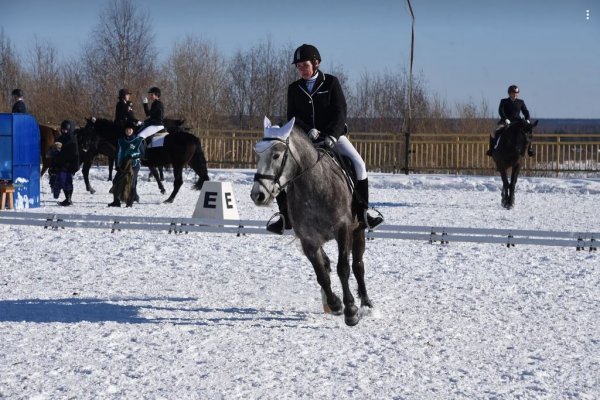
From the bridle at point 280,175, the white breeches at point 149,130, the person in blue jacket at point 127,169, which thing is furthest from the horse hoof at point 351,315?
the white breeches at point 149,130

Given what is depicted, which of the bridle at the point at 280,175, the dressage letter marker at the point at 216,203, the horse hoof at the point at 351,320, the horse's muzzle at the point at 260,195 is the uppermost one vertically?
the bridle at the point at 280,175

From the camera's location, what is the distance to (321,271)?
7844 millimetres

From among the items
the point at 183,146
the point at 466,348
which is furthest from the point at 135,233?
the point at 466,348

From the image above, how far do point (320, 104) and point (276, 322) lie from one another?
199 cm

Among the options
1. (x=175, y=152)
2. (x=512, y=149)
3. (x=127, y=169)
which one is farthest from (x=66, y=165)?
(x=512, y=149)

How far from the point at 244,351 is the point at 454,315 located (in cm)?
242

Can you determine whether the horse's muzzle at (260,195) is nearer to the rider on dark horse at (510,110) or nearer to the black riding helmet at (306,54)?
the black riding helmet at (306,54)

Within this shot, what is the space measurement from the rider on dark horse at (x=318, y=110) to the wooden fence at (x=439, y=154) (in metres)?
28.7

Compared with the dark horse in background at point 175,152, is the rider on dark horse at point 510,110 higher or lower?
higher

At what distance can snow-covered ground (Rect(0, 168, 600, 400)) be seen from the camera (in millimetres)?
6051

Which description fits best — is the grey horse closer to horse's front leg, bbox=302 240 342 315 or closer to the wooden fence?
horse's front leg, bbox=302 240 342 315

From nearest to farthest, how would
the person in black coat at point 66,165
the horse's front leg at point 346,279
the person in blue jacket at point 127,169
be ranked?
the horse's front leg at point 346,279 → the person in blue jacket at point 127,169 → the person in black coat at point 66,165

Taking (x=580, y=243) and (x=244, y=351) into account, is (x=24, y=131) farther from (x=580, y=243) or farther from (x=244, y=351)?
(x=244, y=351)

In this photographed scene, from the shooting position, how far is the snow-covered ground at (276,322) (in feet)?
19.9
